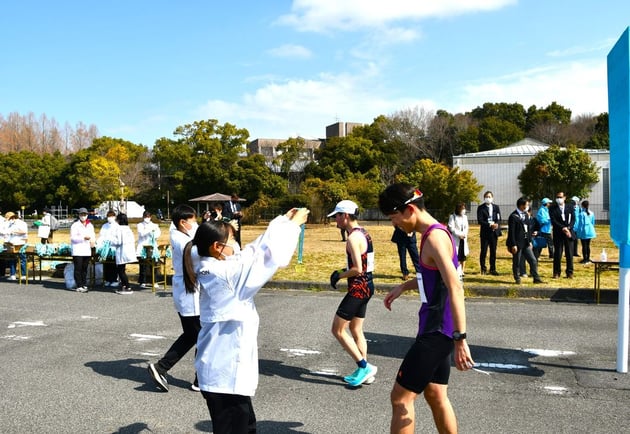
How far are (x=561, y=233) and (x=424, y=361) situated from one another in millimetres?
10578

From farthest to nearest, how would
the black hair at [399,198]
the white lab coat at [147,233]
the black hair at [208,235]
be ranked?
the white lab coat at [147,233] → the black hair at [399,198] → the black hair at [208,235]

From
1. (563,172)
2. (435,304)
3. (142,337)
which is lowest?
(142,337)

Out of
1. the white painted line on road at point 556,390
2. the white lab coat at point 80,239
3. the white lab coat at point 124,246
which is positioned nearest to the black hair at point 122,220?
the white lab coat at point 124,246

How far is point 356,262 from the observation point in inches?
209

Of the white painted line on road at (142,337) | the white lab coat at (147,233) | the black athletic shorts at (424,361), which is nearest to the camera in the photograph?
the black athletic shorts at (424,361)

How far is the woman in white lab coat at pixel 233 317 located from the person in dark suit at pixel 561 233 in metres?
10.9

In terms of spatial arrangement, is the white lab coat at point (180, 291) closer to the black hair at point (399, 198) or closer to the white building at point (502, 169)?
the black hair at point (399, 198)

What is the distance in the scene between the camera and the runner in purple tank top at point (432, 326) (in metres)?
3.25

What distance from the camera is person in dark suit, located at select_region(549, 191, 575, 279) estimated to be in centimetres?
1245

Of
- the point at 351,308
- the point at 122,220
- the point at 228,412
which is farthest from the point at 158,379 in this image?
the point at 122,220

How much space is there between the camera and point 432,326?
3.37m

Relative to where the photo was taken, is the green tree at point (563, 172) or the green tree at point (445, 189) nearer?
the green tree at point (563, 172)

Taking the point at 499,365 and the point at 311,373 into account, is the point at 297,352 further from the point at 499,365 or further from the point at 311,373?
the point at 499,365

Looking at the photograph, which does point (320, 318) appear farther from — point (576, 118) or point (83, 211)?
point (576, 118)
